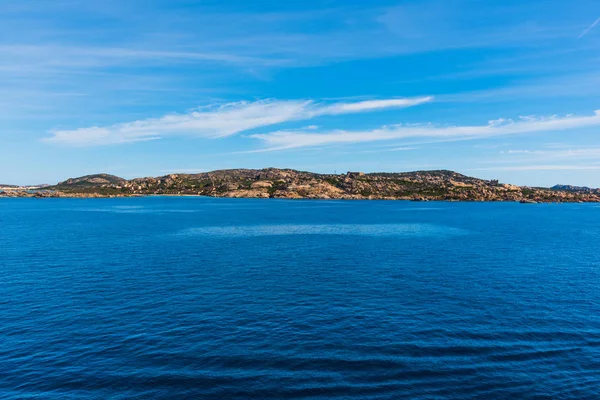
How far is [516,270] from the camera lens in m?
77.9

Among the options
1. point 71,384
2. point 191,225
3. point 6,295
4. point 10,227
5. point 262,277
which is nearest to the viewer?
point 71,384

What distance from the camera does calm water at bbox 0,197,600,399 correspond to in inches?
1335

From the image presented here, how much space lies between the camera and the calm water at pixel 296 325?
33.9 m

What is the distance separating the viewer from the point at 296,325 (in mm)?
46438

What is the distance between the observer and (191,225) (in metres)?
159

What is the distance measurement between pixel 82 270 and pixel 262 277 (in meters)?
35.9

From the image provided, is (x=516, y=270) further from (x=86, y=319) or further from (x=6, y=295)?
(x=6, y=295)

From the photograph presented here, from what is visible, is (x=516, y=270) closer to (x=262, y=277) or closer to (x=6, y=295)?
(x=262, y=277)

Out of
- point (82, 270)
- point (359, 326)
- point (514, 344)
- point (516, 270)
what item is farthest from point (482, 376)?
point (82, 270)

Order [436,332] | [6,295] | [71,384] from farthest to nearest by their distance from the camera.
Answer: [6,295], [436,332], [71,384]

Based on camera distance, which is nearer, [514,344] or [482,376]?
[482,376]

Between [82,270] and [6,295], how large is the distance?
16.4 meters

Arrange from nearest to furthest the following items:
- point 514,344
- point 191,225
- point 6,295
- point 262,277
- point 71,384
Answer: point 71,384, point 514,344, point 6,295, point 262,277, point 191,225

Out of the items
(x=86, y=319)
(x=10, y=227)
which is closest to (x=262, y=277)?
(x=86, y=319)
